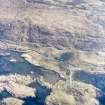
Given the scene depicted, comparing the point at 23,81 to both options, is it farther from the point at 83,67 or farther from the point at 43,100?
the point at 83,67

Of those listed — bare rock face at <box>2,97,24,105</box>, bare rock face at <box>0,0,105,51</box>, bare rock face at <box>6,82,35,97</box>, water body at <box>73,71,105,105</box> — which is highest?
bare rock face at <box>0,0,105,51</box>

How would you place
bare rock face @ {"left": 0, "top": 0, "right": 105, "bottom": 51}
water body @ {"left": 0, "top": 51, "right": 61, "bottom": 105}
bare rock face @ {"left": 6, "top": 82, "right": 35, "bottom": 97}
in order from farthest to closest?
bare rock face @ {"left": 0, "top": 0, "right": 105, "bottom": 51} < bare rock face @ {"left": 6, "top": 82, "right": 35, "bottom": 97} < water body @ {"left": 0, "top": 51, "right": 61, "bottom": 105}

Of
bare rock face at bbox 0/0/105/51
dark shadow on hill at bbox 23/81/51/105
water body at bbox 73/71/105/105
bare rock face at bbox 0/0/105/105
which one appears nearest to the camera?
dark shadow on hill at bbox 23/81/51/105

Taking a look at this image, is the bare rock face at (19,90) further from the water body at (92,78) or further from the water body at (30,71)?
the water body at (92,78)

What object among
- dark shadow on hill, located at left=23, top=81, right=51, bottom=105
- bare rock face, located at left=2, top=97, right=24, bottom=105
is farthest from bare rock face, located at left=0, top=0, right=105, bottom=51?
bare rock face, located at left=2, top=97, right=24, bottom=105

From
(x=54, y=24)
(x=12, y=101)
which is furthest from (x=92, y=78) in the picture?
(x=54, y=24)

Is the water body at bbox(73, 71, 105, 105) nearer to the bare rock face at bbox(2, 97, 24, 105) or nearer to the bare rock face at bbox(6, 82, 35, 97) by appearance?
the bare rock face at bbox(6, 82, 35, 97)

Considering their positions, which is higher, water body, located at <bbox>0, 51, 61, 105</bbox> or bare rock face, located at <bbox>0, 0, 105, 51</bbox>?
bare rock face, located at <bbox>0, 0, 105, 51</bbox>

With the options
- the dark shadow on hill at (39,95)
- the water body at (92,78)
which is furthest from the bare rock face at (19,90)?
the water body at (92,78)

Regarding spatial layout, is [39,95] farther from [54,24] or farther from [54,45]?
[54,24]

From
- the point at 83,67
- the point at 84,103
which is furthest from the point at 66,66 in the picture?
the point at 84,103
